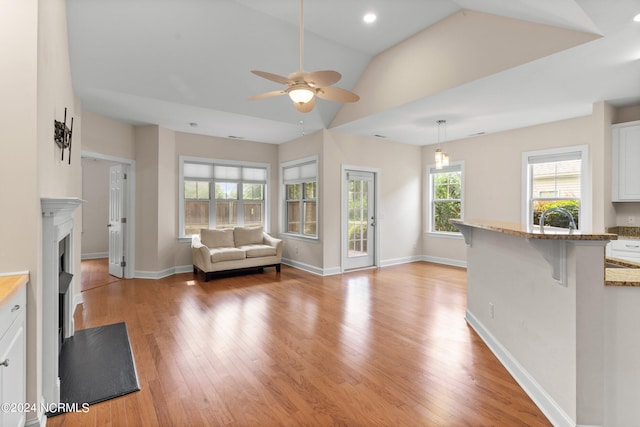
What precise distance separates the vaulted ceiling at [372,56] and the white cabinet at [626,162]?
16.3 inches

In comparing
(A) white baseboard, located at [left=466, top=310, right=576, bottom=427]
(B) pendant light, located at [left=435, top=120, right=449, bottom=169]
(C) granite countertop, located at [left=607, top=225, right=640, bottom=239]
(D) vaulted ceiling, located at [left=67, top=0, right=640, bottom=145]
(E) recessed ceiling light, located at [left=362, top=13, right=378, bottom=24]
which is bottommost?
(A) white baseboard, located at [left=466, top=310, right=576, bottom=427]

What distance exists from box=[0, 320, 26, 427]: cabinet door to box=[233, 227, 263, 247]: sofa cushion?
15.3 feet

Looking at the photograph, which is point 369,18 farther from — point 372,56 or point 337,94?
point 337,94

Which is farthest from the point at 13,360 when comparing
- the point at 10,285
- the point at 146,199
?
the point at 146,199

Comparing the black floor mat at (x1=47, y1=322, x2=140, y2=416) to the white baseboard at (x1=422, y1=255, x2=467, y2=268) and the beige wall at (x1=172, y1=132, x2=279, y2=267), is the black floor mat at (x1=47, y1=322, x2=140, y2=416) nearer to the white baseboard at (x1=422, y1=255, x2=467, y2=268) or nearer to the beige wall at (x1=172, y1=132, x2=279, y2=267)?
the beige wall at (x1=172, y1=132, x2=279, y2=267)

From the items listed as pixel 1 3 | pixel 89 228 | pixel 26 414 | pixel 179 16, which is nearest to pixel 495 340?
pixel 26 414

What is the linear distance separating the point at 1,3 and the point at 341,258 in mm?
5389

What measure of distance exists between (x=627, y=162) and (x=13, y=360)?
628cm

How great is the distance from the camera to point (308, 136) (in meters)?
6.36

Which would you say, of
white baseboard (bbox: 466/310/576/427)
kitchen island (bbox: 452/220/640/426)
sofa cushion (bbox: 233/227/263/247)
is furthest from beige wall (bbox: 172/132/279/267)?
kitchen island (bbox: 452/220/640/426)

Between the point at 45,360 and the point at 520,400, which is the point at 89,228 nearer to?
the point at 45,360

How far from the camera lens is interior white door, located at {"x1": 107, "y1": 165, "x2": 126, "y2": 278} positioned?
572 cm

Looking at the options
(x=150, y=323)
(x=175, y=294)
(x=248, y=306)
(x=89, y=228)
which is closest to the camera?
(x=150, y=323)

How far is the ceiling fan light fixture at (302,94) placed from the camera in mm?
2769
